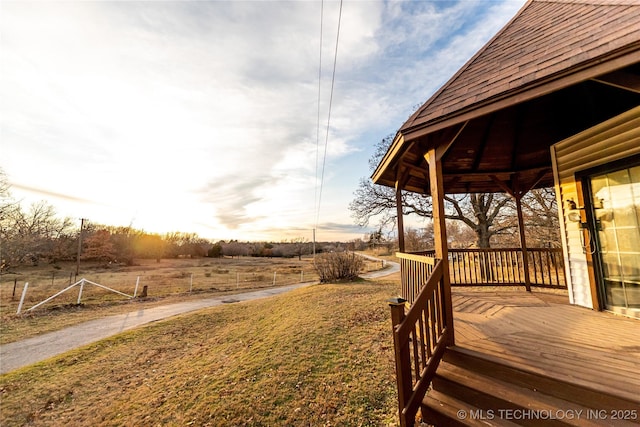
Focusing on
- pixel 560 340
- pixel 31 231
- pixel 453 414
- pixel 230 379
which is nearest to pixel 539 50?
pixel 560 340

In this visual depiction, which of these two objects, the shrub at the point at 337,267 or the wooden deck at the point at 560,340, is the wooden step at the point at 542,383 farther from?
the shrub at the point at 337,267

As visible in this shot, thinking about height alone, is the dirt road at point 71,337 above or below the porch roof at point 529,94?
below

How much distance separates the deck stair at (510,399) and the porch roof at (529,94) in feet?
8.50

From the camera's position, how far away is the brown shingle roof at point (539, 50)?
220 centimetres

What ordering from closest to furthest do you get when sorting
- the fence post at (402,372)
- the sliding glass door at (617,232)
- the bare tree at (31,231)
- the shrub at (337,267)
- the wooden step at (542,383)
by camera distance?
the wooden step at (542,383), the fence post at (402,372), the sliding glass door at (617,232), the shrub at (337,267), the bare tree at (31,231)

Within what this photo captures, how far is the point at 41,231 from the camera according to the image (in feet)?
80.6

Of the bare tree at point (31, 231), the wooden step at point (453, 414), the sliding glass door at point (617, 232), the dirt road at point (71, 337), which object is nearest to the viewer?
the wooden step at point (453, 414)

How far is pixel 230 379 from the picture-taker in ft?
14.1

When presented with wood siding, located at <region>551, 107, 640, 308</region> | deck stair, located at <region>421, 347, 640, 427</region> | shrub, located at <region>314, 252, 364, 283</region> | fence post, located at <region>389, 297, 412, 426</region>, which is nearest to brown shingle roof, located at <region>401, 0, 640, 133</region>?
wood siding, located at <region>551, 107, 640, 308</region>

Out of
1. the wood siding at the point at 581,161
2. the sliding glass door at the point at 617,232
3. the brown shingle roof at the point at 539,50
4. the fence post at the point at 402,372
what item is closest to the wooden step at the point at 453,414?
the fence post at the point at 402,372

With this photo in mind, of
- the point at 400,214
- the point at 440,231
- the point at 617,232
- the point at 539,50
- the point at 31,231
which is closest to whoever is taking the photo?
the point at 539,50

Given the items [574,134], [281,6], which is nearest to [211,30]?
[281,6]

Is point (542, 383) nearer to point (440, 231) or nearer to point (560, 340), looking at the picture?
point (560, 340)

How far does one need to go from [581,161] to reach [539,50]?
8.54 ft
